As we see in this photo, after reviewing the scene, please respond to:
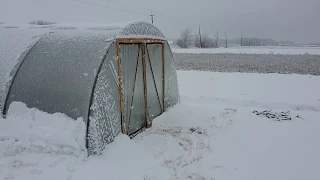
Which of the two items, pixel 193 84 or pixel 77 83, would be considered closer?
pixel 77 83

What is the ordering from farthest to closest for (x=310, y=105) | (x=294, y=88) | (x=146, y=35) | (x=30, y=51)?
(x=294, y=88), (x=310, y=105), (x=146, y=35), (x=30, y=51)

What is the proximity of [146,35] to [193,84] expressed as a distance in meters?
7.79

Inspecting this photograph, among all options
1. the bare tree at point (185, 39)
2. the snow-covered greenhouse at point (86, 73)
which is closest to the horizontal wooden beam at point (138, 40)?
the snow-covered greenhouse at point (86, 73)

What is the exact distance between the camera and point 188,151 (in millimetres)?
6488

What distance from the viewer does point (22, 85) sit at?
265 inches

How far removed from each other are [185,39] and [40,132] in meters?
75.5

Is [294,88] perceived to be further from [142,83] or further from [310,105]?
[142,83]

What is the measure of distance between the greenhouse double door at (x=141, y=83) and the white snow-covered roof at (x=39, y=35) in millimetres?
406

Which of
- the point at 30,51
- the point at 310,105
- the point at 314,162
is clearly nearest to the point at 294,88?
the point at 310,105

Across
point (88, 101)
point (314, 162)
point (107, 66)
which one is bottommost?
point (314, 162)

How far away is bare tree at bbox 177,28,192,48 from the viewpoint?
7888cm

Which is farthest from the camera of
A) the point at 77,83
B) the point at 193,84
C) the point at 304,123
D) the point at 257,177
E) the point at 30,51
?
the point at 193,84

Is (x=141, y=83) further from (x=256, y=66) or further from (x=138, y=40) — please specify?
(x=256, y=66)

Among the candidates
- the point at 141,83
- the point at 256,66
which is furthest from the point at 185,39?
the point at 141,83
